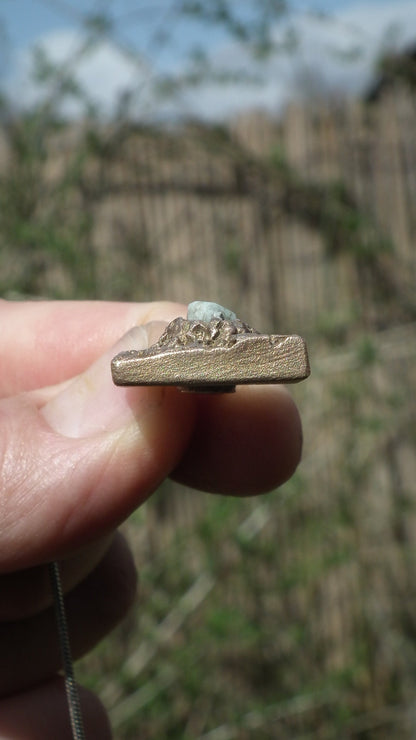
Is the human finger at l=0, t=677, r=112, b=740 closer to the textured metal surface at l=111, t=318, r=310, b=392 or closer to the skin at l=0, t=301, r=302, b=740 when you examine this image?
the skin at l=0, t=301, r=302, b=740

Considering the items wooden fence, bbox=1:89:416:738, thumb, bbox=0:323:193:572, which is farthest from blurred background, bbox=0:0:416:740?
thumb, bbox=0:323:193:572

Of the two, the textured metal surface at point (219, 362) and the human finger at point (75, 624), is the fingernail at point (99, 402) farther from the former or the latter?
the human finger at point (75, 624)

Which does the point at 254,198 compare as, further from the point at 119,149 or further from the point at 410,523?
the point at 410,523

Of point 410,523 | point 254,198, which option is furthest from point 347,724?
point 254,198

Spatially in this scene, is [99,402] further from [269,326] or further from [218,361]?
[269,326]

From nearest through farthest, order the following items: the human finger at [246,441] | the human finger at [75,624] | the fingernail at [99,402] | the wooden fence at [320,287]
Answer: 1. the fingernail at [99,402]
2. the human finger at [246,441]
3. the human finger at [75,624]
4. the wooden fence at [320,287]

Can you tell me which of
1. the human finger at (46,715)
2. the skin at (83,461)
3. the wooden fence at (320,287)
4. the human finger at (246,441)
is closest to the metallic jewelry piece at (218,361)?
the skin at (83,461)

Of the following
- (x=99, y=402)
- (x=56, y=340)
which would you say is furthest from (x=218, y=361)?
(x=56, y=340)
